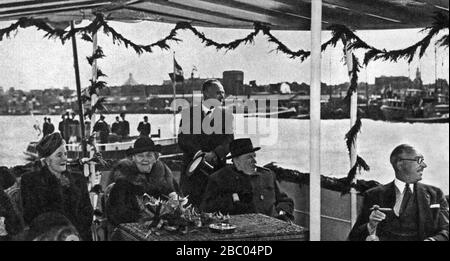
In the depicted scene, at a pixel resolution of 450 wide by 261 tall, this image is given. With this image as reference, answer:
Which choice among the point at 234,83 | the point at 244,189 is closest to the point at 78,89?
the point at 234,83

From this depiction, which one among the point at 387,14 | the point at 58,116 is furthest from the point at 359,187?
the point at 58,116

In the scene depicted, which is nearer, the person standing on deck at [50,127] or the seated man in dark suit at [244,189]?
the seated man in dark suit at [244,189]

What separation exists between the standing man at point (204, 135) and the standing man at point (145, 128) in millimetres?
270

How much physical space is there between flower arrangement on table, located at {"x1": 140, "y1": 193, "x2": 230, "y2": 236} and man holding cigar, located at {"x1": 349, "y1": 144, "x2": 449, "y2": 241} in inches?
44.1

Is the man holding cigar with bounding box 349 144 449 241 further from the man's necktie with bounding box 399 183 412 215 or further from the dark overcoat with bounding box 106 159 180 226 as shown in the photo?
the dark overcoat with bounding box 106 159 180 226

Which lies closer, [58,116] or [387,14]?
[387,14]

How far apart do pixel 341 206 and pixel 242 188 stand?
0.83 metres

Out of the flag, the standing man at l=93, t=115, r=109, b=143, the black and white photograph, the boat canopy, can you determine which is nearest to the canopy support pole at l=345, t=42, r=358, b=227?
the black and white photograph

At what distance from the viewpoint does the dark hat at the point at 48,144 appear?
16.9 feet

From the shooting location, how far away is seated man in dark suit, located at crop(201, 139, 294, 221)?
5.05 meters

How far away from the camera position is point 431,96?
14.6 feet

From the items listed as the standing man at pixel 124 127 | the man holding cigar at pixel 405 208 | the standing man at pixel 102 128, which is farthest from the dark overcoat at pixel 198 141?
the man holding cigar at pixel 405 208

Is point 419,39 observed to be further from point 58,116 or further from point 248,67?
point 58,116

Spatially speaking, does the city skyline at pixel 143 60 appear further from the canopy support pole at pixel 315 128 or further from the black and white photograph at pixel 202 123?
the canopy support pole at pixel 315 128
